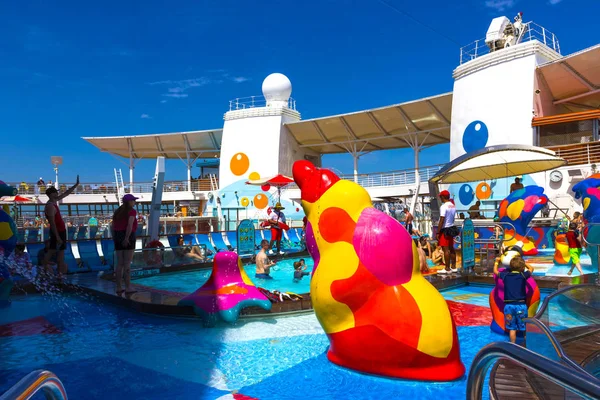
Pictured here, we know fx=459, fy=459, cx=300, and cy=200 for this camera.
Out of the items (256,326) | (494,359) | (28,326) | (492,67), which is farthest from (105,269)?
(492,67)

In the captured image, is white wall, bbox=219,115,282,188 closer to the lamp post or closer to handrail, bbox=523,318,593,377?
the lamp post

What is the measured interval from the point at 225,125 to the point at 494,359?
2630 cm

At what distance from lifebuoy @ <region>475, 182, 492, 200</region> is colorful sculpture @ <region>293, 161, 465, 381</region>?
1435cm

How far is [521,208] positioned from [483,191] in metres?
6.38

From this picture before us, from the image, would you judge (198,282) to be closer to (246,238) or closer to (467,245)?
(246,238)

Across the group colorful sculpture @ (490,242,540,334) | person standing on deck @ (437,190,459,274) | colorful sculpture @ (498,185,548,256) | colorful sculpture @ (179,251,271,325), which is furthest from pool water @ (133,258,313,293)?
colorful sculpture @ (498,185,548,256)

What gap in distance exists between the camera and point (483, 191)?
56.4 feet

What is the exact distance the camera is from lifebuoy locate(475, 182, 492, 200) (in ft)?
55.7

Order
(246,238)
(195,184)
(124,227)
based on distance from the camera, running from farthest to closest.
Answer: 1. (195,184)
2. (246,238)
3. (124,227)

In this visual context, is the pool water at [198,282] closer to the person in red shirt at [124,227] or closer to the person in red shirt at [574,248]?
the person in red shirt at [124,227]

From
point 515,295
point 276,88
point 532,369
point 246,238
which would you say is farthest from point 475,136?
point 532,369

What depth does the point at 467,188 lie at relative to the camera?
17844 mm

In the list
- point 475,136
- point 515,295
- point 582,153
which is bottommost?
point 515,295

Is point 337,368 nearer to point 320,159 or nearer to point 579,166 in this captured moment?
point 579,166
